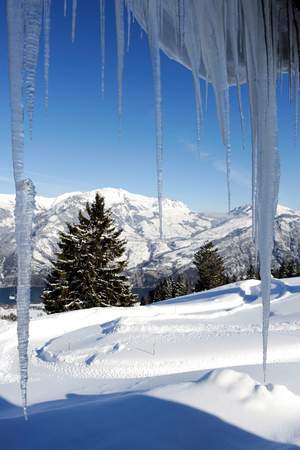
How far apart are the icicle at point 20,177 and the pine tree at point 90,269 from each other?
1909cm

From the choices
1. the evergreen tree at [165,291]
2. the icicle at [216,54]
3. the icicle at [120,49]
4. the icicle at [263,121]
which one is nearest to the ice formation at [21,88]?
the icicle at [120,49]

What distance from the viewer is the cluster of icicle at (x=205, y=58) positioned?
59.9 inches

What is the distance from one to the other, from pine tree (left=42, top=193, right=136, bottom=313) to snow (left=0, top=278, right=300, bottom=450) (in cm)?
636

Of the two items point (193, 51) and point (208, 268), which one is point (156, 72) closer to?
point (193, 51)

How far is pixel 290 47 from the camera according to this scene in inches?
79.1

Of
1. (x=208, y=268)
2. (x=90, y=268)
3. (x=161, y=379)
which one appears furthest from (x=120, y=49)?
(x=208, y=268)

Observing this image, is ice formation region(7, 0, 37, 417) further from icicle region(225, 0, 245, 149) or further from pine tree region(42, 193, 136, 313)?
pine tree region(42, 193, 136, 313)

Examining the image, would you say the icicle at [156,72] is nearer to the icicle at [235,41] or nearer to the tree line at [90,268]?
the icicle at [235,41]

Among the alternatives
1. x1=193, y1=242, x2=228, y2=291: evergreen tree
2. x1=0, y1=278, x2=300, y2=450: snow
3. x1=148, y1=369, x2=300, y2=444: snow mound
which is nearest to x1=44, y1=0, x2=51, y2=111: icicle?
x1=0, y1=278, x2=300, y2=450: snow

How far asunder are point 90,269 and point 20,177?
65.3 ft

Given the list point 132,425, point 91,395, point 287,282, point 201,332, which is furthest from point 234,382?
point 287,282

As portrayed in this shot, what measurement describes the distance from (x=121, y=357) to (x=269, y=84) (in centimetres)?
784

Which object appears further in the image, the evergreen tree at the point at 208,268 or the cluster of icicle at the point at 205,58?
the evergreen tree at the point at 208,268

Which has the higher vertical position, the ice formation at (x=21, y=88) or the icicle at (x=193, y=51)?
the icicle at (x=193, y=51)
